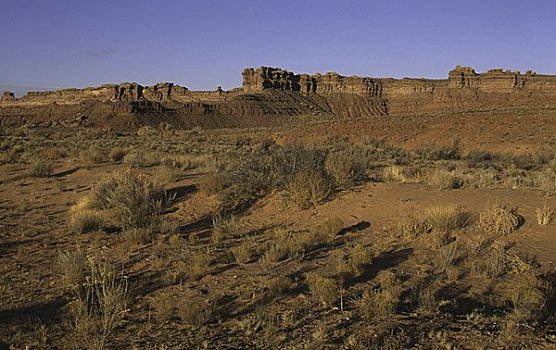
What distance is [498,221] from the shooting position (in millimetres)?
9164

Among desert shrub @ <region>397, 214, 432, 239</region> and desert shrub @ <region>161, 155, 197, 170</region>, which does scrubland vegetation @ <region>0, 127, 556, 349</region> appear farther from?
desert shrub @ <region>161, 155, 197, 170</region>

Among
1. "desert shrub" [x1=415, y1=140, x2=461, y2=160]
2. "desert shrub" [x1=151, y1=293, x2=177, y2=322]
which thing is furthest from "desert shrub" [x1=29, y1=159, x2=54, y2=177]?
"desert shrub" [x1=415, y1=140, x2=461, y2=160]

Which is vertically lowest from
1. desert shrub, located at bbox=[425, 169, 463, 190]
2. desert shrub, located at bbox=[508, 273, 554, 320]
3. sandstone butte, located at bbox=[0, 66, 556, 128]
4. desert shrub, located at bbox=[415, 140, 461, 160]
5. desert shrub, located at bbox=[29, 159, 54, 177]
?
desert shrub, located at bbox=[415, 140, 461, 160]

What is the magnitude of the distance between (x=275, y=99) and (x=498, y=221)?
91.1m

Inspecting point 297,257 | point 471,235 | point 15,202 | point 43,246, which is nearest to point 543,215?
point 471,235

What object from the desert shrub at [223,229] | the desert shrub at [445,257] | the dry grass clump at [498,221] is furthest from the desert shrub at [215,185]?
the dry grass clump at [498,221]

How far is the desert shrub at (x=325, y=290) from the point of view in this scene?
21.3 feet

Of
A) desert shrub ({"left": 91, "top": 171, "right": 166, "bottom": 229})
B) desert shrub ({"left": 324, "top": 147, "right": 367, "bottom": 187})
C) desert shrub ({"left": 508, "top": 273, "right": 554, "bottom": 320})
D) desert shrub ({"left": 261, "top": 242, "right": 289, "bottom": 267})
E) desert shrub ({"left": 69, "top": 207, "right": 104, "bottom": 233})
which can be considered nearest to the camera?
desert shrub ({"left": 508, "top": 273, "right": 554, "bottom": 320})

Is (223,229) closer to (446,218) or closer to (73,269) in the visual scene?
(73,269)

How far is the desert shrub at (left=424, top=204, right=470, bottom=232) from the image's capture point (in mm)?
9312

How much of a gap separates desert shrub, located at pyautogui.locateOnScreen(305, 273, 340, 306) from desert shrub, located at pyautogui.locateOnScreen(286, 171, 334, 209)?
15.6ft

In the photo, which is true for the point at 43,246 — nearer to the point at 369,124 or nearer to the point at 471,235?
the point at 471,235

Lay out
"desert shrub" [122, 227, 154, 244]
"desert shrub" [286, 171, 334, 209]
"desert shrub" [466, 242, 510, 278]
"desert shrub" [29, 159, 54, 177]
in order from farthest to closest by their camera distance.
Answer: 1. "desert shrub" [29, 159, 54, 177]
2. "desert shrub" [286, 171, 334, 209]
3. "desert shrub" [122, 227, 154, 244]
4. "desert shrub" [466, 242, 510, 278]

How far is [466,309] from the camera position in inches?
248
